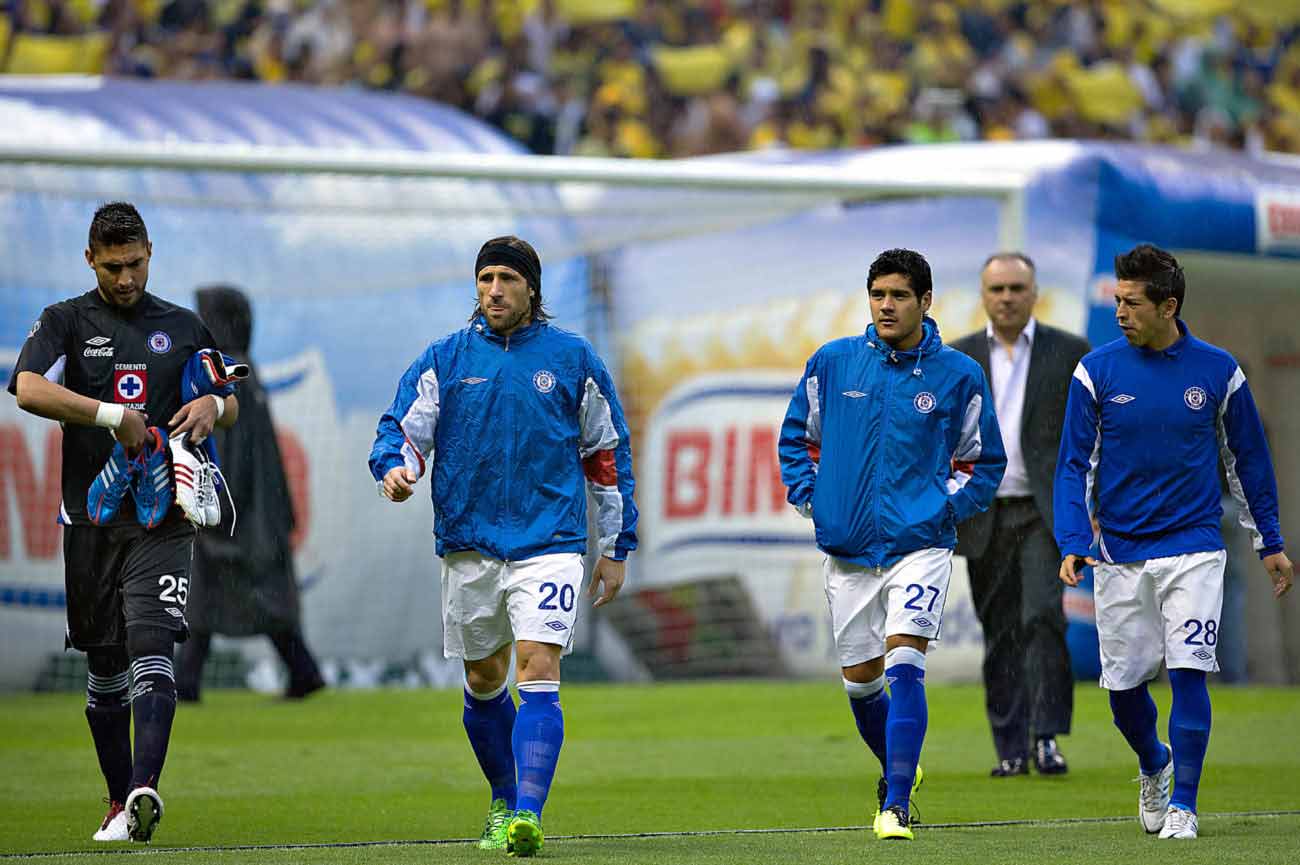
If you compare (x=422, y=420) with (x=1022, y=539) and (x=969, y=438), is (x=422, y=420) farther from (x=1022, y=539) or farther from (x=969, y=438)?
(x=1022, y=539)

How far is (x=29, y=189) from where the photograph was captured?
1390 centimetres

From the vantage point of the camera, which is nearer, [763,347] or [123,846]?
[123,846]

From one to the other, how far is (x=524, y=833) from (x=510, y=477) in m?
1.18

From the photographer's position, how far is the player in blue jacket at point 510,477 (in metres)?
6.92

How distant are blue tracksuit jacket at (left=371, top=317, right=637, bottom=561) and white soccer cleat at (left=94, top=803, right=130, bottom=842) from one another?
144 centimetres

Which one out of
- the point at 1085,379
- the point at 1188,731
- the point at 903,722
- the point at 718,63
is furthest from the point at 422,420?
the point at 718,63

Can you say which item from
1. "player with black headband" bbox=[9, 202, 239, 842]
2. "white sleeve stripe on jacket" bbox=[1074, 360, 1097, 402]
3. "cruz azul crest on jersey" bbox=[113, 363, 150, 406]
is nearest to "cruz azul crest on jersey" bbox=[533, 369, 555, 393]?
"player with black headband" bbox=[9, 202, 239, 842]

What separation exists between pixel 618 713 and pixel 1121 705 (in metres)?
5.92

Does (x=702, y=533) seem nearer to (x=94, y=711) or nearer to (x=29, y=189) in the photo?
(x=29, y=189)

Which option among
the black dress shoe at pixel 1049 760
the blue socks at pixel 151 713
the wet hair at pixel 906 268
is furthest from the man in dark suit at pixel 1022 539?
the blue socks at pixel 151 713

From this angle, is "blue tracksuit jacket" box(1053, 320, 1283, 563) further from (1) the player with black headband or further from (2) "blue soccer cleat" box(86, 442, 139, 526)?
(2) "blue soccer cleat" box(86, 442, 139, 526)

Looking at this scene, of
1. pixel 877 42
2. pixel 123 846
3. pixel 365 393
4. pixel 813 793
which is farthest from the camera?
pixel 877 42

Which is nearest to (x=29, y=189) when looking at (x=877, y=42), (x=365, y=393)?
(x=365, y=393)

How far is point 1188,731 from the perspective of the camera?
7.38 m
